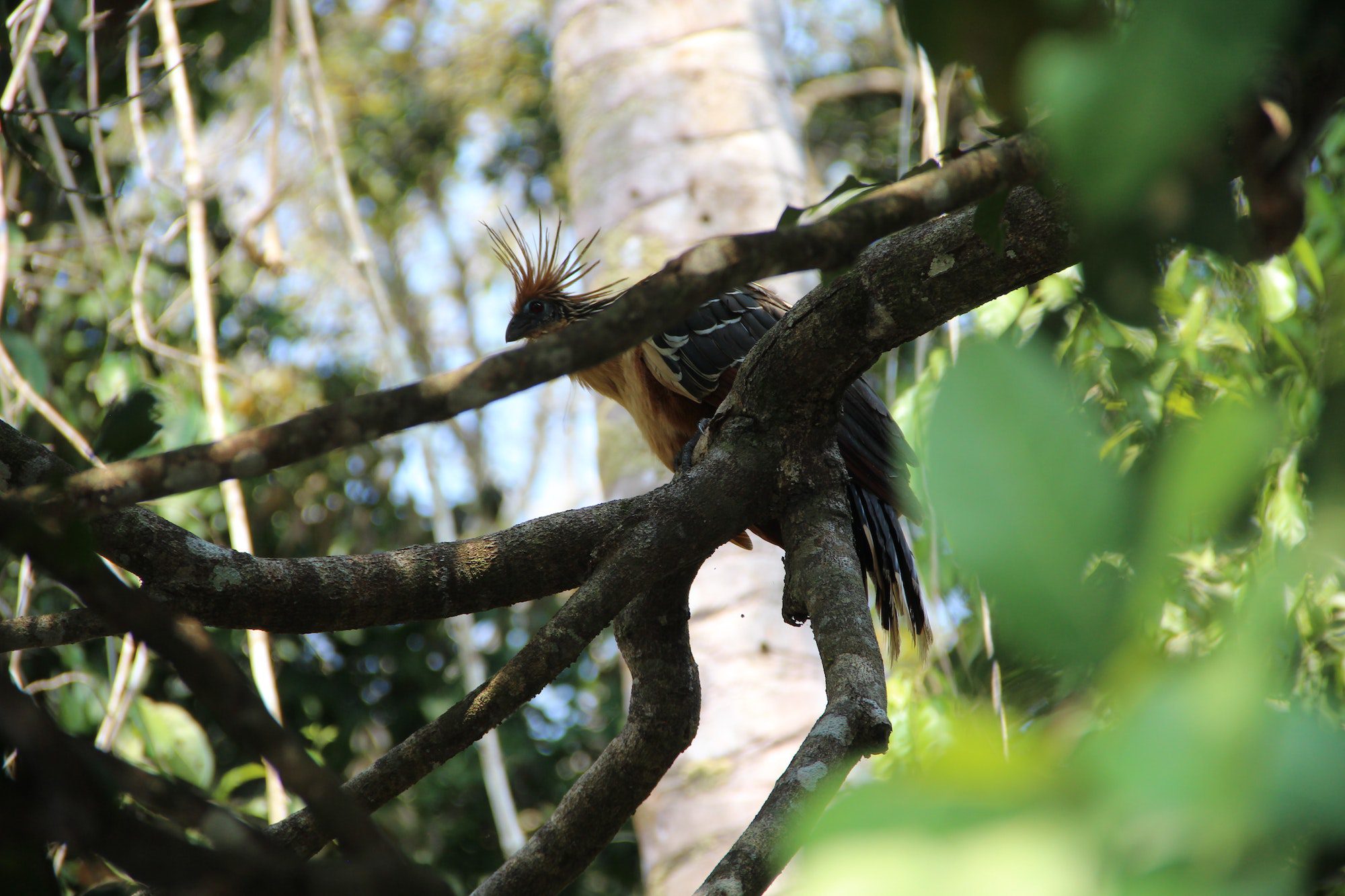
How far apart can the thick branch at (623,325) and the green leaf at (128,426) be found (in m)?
1.03

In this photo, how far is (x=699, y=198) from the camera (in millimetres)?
3773

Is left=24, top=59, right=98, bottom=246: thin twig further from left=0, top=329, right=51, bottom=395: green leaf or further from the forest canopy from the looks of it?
left=0, top=329, right=51, bottom=395: green leaf

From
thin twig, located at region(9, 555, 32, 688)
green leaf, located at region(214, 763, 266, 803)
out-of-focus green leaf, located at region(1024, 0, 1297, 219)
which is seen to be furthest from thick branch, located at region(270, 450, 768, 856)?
green leaf, located at region(214, 763, 266, 803)

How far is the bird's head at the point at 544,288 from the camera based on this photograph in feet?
11.0

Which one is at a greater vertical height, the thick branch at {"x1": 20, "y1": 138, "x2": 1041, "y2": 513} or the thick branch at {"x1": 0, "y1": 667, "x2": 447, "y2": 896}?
the thick branch at {"x1": 20, "y1": 138, "x2": 1041, "y2": 513}

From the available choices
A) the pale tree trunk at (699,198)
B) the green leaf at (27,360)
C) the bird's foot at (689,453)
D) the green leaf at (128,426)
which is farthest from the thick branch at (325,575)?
the green leaf at (27,360)

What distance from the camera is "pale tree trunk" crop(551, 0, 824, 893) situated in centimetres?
319

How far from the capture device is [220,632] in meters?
3.92

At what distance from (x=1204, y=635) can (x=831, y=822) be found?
4.08ft

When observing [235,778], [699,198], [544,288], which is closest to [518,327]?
[544,288]

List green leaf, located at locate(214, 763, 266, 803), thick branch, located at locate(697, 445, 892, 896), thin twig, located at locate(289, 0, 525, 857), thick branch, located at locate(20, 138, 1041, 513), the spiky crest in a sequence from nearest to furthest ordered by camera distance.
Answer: thick branch, located at locate(20, 138, 1041, 513) → thick branch, located at locate(697, 445, 892, 896) → the spiky crest → thin twig, located at locate(289, 0, 525, 857) → green leaf, located at locate(214, 763, 266, 803)

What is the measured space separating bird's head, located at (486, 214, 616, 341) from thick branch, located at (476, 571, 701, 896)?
5.32ft

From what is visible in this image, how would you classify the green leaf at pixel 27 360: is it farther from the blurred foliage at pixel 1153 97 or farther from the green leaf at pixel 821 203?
the blurred foliage at pixel 1153 97

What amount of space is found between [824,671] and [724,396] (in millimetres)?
1217
